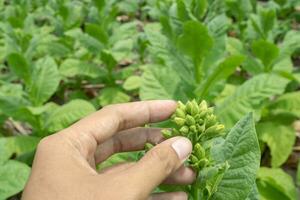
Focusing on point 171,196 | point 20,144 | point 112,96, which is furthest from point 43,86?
point 171,196

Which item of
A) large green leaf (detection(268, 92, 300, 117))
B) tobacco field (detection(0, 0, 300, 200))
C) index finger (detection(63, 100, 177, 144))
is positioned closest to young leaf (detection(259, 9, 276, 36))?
tobacco field (detection(0, 0, 300, 200))

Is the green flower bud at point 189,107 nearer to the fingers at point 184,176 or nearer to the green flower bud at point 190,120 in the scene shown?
the green flower bud at point 190,120

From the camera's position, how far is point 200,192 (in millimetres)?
1471

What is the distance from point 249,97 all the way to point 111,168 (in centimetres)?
106

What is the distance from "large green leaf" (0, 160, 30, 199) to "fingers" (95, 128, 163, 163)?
63 cm

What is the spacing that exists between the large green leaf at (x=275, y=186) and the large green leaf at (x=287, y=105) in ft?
1.43

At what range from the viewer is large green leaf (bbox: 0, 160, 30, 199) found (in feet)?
7.35

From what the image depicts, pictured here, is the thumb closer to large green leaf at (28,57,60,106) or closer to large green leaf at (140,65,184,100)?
large green leaf at (140,65,184,100)

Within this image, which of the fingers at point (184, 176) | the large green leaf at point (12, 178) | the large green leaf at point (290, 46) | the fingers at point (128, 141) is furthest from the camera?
the large green leaf at point (290, 46)

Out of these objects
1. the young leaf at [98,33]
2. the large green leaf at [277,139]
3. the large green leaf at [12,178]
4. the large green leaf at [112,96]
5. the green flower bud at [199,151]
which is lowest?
the large green leaf at [112,96]

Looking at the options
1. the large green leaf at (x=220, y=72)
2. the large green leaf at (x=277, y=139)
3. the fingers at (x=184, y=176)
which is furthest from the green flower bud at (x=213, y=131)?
the large green leaf at (x=277, y=139)

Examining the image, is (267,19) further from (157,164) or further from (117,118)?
(157,164)

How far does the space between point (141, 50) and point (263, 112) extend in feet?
4.48

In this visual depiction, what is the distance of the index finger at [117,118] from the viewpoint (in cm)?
161
